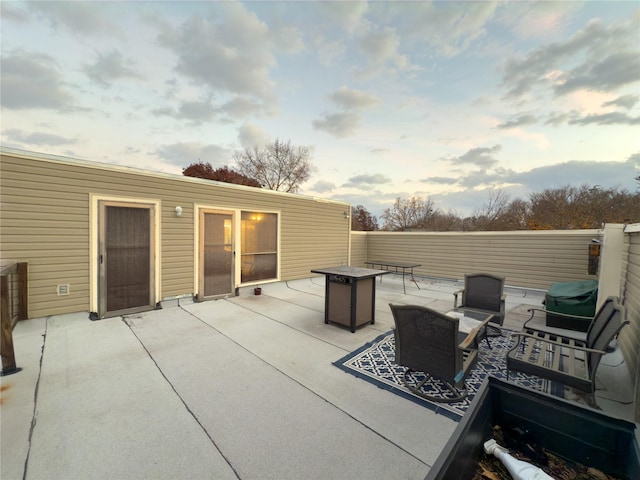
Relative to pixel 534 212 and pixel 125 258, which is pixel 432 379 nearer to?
pixel 125 258

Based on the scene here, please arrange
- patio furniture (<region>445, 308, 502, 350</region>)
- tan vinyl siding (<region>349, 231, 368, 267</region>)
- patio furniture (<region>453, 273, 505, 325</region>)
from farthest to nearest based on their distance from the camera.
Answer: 1. tan vinyl siding (<region>349, 231, 368, 267</region>)
2. patio furniture (<region>453, 273, 505, 325</region>)
3. patio furniture (<region>445, 308, 502, 350</region>)

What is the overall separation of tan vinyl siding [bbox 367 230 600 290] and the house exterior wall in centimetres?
693

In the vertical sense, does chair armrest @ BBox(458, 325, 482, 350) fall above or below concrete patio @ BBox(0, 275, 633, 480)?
above

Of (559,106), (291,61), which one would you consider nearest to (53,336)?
(291,61)

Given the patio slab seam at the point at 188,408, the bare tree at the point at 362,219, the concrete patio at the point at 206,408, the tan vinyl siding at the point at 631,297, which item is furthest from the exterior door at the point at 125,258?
the bare tree at the point at 362,219

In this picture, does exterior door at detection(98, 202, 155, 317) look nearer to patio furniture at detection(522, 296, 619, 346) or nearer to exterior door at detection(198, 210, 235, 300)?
exterior door at detection(198, 210, 235, 300)

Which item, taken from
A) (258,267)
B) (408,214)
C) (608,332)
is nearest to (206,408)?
(608,332)

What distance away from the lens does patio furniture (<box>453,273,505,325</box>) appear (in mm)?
4164

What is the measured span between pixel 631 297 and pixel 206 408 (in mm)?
5189

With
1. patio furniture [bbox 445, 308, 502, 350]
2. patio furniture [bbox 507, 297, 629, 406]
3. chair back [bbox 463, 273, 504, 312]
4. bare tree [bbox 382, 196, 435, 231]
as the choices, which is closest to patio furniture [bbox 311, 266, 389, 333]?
patio furniture [bbox 445, 308, 502, 350]

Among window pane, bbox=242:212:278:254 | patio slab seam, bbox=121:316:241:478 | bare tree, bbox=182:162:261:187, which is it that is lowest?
patio slab seam, bbox=121:316:241:478

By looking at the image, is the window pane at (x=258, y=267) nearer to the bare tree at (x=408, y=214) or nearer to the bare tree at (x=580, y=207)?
the bare tree at (x=580, y=207)

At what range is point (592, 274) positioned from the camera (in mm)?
6059

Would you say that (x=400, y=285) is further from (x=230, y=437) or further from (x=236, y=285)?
(x=230, y=437)
